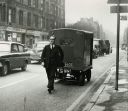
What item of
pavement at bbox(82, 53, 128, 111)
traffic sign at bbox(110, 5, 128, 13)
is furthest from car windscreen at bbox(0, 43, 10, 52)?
traffic sign at bbox(110, 5, 128, 13)

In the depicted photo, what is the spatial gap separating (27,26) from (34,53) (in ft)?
94.7

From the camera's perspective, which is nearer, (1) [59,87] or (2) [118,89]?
(2) [118,89]

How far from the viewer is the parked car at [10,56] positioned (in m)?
16.6

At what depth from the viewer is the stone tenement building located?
47.1 meters

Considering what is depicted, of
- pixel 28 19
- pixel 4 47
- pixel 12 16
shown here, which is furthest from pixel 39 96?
pixel 28 19

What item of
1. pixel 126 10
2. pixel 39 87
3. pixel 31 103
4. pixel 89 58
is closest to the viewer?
pixel 31 103

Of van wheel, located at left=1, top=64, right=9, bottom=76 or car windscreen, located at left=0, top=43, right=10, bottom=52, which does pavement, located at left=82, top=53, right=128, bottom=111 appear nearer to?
van wheel, located at left=1, top=64, right=9, bottom=76

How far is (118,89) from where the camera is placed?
12078 mm

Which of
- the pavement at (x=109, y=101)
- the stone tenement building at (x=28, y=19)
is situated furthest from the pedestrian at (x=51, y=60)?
the stone tenement building at (x=28, y=19)

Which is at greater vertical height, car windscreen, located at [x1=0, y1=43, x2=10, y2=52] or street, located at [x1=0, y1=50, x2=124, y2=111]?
car windscreen, located at [x1=0, y1=43, x2=10, y2=52]

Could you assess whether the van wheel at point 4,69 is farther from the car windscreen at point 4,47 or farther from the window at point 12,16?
the window at point 12,16

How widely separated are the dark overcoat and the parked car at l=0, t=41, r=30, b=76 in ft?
16.9

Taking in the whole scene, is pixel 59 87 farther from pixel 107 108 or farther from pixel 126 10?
pixel 107 108

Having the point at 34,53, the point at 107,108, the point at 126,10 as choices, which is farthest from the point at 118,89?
the point at 34,53
